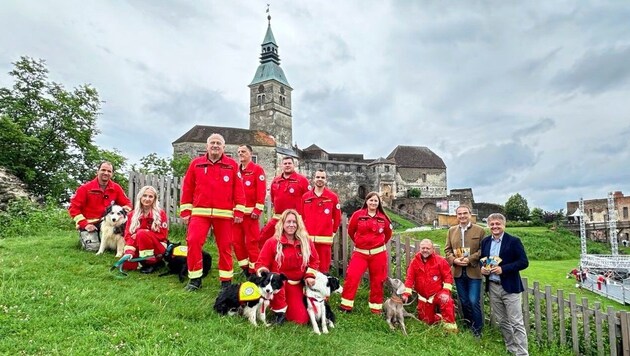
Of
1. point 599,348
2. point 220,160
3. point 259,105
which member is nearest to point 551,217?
point 259,105

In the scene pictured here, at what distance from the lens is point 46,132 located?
1917 centimetres

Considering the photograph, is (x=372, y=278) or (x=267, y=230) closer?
(x=372, y=278)

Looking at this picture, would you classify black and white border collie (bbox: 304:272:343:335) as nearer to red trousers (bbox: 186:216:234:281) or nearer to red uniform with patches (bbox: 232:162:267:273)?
red trousers (bbox: 186:216:234:281)

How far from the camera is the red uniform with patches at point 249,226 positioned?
627 centimetres

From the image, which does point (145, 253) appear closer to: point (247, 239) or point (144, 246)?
point (144, 246)

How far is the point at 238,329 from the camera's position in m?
4.19

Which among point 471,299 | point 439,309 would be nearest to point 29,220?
point 439,309

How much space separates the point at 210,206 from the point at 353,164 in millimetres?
59596

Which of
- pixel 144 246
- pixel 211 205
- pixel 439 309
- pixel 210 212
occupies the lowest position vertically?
pixel 439 309

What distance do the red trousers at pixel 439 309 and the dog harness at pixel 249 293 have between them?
2.87m

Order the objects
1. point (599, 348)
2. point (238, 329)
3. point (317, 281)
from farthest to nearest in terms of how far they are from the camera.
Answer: point (599, 348), point (317, 281), point (238, 329)

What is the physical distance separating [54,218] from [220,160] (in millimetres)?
8372

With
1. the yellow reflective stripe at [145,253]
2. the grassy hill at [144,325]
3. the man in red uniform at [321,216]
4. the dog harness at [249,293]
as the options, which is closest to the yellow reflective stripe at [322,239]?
the man in red uniform at [321,216]

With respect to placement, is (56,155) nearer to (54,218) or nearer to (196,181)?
(54,218)
